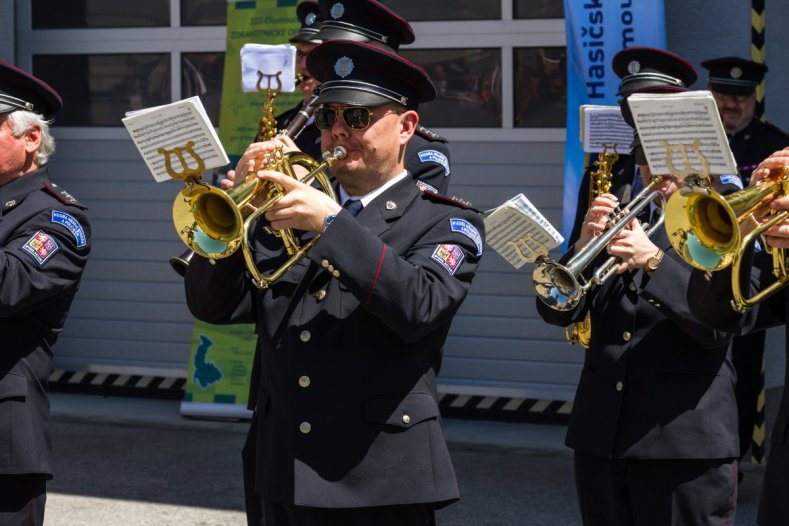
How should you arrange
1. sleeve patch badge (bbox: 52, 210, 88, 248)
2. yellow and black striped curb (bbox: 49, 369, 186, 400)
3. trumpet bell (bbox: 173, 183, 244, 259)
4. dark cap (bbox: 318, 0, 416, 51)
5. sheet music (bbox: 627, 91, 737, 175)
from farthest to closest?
1. yellow and black striped curb (bbox: 49, 369, 186, 400)
2. dark cap (bbox: 318, 0, 416, 51)
3. sleeve patch badge (bbox: 52, 210, 88, 248)
4. trumpet bell (bbox: 173, 183, 244, 259)
5. sheet music (bbox: 627, 91, 737, 175)

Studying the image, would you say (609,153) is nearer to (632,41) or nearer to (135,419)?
(632,41)

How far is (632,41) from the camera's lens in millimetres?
6410

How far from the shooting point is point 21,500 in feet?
13.7

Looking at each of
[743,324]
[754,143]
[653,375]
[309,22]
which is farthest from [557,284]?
[754,143]

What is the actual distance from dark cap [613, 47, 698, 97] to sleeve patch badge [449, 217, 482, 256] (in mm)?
1529

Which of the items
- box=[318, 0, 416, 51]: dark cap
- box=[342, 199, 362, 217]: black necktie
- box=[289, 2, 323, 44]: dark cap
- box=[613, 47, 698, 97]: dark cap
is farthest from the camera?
box=[289, 2, 323, 44]: dark cap

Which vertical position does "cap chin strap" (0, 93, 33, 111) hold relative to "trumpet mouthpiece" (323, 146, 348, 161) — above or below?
above

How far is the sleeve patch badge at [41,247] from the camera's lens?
4.14m

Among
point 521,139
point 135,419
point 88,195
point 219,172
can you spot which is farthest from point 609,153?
point 88,195

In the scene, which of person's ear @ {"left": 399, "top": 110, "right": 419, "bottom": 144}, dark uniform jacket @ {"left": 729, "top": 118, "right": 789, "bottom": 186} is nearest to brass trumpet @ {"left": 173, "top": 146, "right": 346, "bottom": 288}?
person's ear @ {"left": 399, "top": 110, "right": 419, "bottom": 144}

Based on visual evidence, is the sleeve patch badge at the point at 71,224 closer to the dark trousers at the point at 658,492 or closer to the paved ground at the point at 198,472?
the dark trousers at the point at 658,492

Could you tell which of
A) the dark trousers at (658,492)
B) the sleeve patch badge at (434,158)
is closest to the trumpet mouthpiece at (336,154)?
the sleeve patch badge at (434,158)

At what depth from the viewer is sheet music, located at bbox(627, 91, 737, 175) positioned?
3033 millimetres

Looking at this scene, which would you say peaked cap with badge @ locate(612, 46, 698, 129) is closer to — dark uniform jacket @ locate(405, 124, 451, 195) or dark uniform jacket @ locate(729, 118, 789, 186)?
dark uniform jacket @ locate(405, 124, 451, 195)
